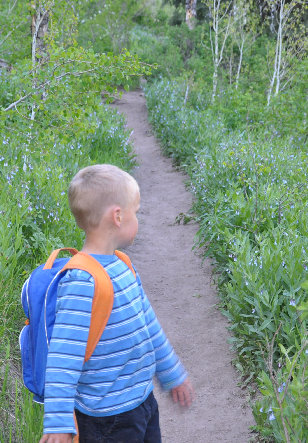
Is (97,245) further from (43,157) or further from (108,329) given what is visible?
(43,157)

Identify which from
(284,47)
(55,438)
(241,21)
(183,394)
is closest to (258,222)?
(183,394)

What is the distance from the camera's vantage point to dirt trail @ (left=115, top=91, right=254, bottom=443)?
11.8 ft

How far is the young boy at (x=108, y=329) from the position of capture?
1724mm

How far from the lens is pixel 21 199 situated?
15.6 feet

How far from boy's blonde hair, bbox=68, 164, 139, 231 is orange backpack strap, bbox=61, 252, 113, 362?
0.53ft

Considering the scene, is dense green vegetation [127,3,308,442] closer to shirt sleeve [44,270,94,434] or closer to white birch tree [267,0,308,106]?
white birch tree [267,0,308,106]

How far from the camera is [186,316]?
16.8 feet

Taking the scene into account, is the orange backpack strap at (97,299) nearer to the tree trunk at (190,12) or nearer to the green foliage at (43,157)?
the green foliage at (43,157)

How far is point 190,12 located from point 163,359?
23792 millimetres

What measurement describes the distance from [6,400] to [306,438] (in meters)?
1.52

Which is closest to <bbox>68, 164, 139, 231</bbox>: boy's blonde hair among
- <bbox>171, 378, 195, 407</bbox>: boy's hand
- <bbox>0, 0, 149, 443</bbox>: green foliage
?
<bbox>171, 378, 195, 407</bbox>: boy's hand

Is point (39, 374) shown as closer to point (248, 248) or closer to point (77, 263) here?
point (77, 263)

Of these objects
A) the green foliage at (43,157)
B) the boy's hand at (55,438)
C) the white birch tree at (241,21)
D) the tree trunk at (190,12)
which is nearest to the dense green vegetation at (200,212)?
the green foliage at (43,157)

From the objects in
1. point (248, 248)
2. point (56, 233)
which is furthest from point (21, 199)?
point (248, 248)
